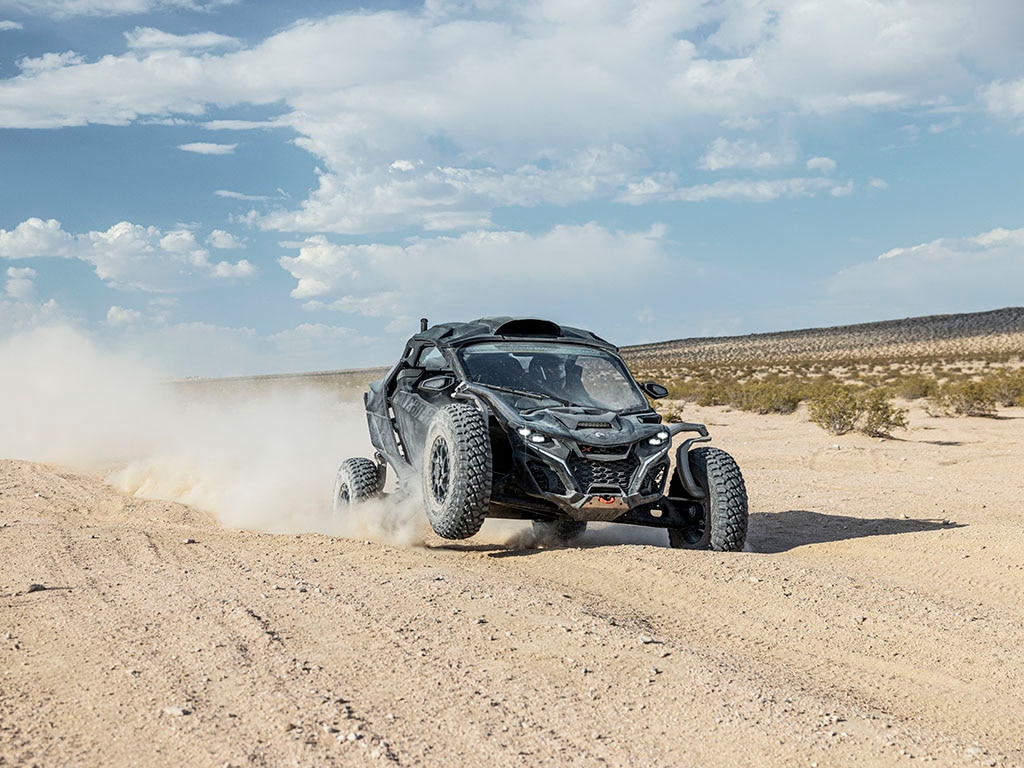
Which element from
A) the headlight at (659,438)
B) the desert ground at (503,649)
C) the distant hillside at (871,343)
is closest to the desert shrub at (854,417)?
the desert ground at (503,649)

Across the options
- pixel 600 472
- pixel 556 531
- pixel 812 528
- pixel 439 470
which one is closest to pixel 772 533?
pixel 812 528

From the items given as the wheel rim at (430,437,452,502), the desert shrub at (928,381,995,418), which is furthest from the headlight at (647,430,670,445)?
the desert shrub at (928,381,995,418)

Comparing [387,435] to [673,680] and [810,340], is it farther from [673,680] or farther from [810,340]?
[810,340]

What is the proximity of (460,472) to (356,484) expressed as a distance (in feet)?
8.86

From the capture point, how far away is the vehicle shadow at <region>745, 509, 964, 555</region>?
9.54m

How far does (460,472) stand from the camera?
24.9 ft

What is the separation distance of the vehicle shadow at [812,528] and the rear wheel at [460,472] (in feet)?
9.96

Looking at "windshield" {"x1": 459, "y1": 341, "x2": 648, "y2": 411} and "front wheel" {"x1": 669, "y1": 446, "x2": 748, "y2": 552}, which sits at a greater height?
"windshield" {"x1": 459, "y1": 341, "x2": 648, "y2": 411}

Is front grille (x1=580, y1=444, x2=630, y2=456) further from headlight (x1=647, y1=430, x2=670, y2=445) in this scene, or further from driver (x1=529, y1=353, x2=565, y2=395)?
driver (x1=529, y1=353, x2=565, y2=395)

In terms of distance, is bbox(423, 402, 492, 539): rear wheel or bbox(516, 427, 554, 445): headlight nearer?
bbox(423, 402, 492, 539): rear wheel

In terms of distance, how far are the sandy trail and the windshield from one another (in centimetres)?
136

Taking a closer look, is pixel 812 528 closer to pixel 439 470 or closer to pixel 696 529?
pixel 696 529

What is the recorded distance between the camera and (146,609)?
6012 mm

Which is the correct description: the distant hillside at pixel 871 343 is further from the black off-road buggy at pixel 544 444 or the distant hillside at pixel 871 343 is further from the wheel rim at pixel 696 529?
the wheel rim at pixel 696 529
